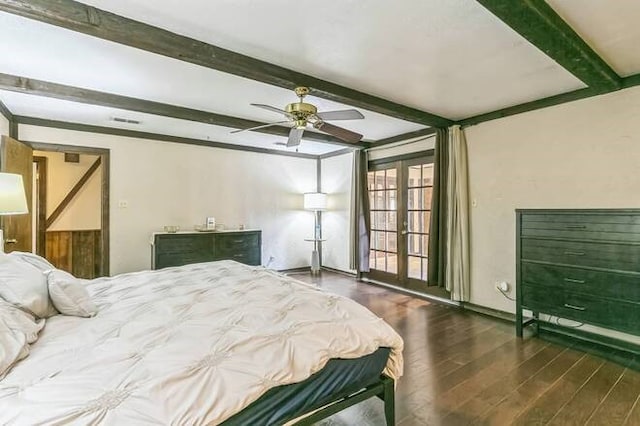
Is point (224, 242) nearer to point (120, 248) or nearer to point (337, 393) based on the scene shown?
point (120, 248)

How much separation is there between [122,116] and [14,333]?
3511mm

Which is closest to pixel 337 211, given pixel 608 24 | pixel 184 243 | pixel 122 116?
pixel 184 243

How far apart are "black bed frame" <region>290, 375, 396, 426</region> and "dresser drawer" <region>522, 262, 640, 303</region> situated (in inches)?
84.8

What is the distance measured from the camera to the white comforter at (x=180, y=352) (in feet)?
3.58

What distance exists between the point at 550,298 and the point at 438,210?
164cm

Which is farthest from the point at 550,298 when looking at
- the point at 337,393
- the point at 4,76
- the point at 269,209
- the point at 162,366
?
the point at 4,76

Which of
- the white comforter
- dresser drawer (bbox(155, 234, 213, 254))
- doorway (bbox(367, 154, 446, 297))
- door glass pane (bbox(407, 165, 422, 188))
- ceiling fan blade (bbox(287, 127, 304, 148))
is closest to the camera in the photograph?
the white comforter

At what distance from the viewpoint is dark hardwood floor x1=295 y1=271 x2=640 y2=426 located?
199 centimetres

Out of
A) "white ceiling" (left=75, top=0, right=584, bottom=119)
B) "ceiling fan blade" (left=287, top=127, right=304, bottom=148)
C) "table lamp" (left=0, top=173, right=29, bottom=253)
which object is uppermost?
"white ceiling" (left=75, top=0, right=584, bottom=119)

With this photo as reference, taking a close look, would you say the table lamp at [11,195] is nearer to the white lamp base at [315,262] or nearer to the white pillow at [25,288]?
the white pillow at [25,288]

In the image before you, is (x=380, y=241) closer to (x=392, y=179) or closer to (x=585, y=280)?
(x=392, y=179)

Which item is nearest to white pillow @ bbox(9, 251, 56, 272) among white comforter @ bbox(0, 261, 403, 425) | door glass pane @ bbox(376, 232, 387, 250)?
white comforter @ bbox(0, 261, 403, 425)

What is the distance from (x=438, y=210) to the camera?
4.34m

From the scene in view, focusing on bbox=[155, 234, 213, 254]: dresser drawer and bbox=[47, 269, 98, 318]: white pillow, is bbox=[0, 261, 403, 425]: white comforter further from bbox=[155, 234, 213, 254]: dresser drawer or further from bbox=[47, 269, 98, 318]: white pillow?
bbox=[155, 234, 213, 254]: dresser drawer
